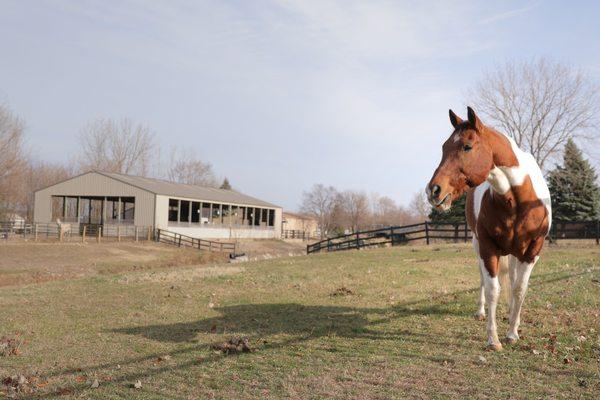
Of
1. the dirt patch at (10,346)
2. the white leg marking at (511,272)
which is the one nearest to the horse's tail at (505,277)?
the white leg marking at (511,272)

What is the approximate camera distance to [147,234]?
133ft

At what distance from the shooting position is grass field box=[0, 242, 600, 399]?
14.9 feet

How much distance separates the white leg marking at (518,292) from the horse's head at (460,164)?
1.44 meters

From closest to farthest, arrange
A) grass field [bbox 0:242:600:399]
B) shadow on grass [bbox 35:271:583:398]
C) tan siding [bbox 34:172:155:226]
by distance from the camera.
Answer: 1. grass field [bbox 0:242:600:399]
2. shadow on grass [bbox 35:271:583:398]
3. tan siding [bbox 34:172:155:226]

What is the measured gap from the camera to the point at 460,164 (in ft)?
15.5

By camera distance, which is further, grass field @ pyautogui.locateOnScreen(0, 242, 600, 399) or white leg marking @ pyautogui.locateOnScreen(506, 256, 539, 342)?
white leg marking @ pyautogui.locateOnScreen(506, 256, 539, 342)

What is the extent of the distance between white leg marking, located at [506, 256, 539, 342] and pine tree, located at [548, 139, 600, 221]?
3341 centimetres

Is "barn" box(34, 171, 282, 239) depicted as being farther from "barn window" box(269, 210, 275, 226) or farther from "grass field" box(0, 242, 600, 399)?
"grass field" box(0, 242, 600, 399)

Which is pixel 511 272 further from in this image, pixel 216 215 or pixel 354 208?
pixel 354 208

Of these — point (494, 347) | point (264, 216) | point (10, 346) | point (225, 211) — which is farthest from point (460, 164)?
point (264, 216)

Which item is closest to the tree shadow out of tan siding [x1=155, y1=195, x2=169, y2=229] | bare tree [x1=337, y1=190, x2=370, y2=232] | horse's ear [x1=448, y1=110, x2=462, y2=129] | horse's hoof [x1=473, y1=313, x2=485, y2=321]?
horse's hoof [x1=473, y1=313, x2=485, y2=321]

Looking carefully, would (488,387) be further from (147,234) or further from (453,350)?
(147,234)

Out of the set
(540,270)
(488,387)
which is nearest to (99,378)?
(488,387)

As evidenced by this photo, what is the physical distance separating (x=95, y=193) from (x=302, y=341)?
41.4 meters
